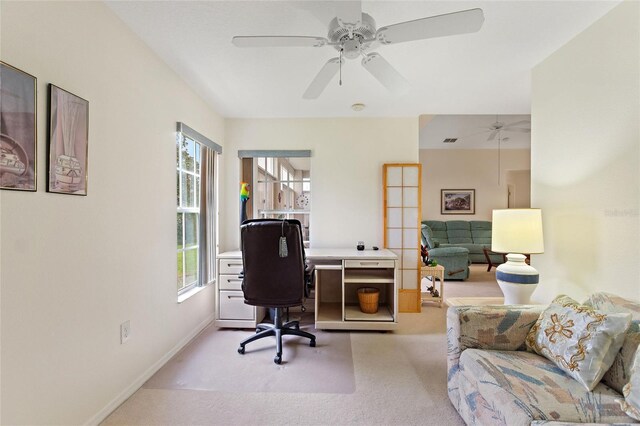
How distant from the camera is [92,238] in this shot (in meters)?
1.58

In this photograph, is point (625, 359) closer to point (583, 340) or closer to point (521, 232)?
point (583, 340)

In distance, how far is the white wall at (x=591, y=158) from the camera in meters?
1.63

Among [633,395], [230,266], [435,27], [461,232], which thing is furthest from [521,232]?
[461,232]

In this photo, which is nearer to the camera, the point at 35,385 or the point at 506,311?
the point at 35,385

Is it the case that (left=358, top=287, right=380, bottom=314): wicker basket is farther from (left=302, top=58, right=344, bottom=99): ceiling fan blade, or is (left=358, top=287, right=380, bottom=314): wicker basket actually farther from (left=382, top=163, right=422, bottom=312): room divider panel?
(left=302, top=58, right=344, bottom=99): ceiling fan blade

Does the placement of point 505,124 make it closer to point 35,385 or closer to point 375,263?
point 375,263

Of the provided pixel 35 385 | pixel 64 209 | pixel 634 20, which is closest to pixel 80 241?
pixel 64 209

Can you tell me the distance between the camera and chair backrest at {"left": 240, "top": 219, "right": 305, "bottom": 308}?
2.30 meters

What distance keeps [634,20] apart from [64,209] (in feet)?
10.4

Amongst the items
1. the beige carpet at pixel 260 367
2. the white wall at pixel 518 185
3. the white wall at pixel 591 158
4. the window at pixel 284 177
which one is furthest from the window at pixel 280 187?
the white wall at pixel 518 185

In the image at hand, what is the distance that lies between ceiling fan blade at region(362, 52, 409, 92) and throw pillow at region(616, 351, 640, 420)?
1788mm

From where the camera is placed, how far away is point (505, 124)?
4965mm

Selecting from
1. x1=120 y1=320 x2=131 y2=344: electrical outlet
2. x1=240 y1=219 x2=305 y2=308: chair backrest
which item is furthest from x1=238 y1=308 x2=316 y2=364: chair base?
x1=120 y1=320 x2=131 y2=344: electrical outlet

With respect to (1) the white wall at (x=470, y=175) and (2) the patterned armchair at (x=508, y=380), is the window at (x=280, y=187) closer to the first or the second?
(2) the patterned armchair at (x=508, y=380)
